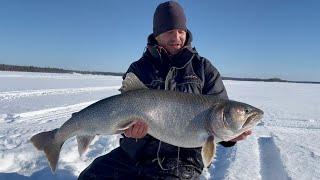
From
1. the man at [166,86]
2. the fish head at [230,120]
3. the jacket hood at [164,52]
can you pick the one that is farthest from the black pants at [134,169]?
the jacket hood at [164,52]

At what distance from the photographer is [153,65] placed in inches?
166

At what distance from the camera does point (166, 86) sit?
13.2 feet

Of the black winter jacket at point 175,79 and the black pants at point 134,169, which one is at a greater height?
the black winter jacket at point 175,79

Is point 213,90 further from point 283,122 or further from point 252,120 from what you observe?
point 283,122

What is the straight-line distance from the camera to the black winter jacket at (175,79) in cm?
403

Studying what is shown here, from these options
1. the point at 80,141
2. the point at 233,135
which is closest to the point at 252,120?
the point at 233,135

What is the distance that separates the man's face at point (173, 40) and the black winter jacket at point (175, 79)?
2.8 inches

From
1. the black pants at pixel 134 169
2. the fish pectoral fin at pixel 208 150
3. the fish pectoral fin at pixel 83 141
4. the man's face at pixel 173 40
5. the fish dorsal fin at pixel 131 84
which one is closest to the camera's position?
the fish pectoral fin at pixel 208 150

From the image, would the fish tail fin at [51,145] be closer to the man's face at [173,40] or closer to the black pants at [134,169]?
the black pants at [134,169]

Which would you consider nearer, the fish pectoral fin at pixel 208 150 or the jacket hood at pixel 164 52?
the fish pectoral fin at pixel 208 150

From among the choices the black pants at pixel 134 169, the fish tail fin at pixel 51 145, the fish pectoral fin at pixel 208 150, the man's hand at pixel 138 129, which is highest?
the man's hand at pixel 138 129

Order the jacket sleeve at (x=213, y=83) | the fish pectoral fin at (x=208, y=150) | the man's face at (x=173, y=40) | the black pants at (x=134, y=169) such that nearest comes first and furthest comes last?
the fish pectoral fin at (x=208, y=150) < the black pants at (x=134, y=169) < the jacket sleeve at (x=213, y=83) < the man's face at (x=173, y=40)

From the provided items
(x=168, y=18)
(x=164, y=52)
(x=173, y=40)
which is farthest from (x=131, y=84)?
(x=168, y=18)

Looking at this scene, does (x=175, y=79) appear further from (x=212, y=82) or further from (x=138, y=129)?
(x=138, y=129)
